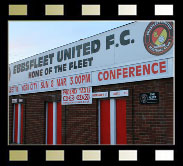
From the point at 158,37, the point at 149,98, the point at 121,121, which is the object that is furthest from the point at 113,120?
the point at 158,37

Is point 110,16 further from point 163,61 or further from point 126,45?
point 126,45

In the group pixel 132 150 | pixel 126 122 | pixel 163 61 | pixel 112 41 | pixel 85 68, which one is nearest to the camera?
pixel 132 150

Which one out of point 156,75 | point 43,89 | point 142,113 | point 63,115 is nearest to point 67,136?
point 63,115

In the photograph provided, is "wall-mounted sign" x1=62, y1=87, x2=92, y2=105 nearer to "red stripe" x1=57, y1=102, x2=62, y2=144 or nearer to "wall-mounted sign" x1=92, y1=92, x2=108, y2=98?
"wall-mounted sign" x1=92, y1=92, x2=108, y2=98

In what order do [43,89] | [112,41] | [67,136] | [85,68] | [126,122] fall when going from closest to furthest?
[126,122] → [112,41] → [85,68] → [67,136] → [43,89]

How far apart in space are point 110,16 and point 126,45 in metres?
6.34

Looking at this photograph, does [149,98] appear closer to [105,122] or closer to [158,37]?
[158,37]

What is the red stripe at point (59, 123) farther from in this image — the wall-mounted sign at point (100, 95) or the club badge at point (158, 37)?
the club badge at point (158, 37)

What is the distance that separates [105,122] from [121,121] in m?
0.84

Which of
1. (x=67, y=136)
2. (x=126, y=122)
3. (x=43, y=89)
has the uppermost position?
(x=43, y=89)

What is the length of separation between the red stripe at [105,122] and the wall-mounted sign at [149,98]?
5.74 feet

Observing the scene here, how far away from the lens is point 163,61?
29.8 ft

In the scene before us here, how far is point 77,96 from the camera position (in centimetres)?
1246

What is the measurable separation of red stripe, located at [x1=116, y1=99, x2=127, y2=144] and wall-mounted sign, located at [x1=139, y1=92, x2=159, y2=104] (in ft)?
2.97
